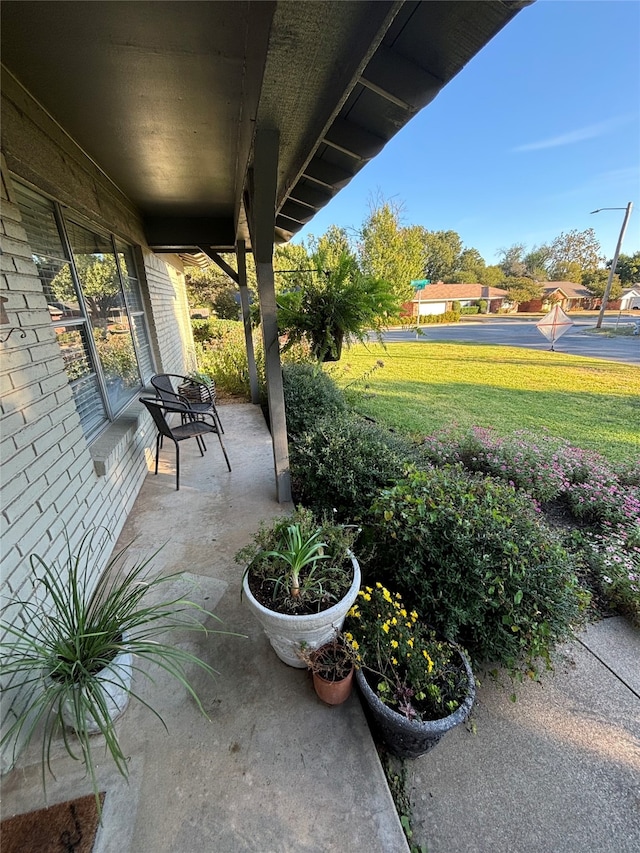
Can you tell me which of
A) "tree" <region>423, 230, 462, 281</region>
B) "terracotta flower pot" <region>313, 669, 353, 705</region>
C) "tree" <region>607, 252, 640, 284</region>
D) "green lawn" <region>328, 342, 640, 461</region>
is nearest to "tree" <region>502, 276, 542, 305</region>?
"tree" <region>423, 230, 462, 281</region>

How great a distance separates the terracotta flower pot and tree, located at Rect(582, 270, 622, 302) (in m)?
45.4

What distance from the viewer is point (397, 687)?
1.31m

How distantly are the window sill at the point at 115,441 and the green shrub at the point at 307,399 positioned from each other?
1551 millimetres

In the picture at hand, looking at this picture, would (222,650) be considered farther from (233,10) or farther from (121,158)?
(121,158)

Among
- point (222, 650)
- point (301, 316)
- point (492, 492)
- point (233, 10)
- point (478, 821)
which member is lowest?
point (478, 821)

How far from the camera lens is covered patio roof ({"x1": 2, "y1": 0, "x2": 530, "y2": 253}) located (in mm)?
965

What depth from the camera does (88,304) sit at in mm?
2654

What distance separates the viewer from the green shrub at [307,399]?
3770mm

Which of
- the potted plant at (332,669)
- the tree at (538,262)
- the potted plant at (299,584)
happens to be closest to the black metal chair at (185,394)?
the potted plant at (299,584)

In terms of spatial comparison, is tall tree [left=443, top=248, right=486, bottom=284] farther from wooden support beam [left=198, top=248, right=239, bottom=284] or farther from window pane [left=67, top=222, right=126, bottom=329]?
window pane [left=67, top=222, right=126, bottom=329]

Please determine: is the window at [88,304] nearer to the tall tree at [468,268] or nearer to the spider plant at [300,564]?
the spider plant at [300,564]

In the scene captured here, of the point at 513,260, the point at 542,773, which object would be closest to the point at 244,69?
the point at 542,773

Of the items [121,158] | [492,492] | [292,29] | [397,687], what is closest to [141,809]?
[397,687]

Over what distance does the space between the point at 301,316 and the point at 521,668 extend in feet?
8.48
